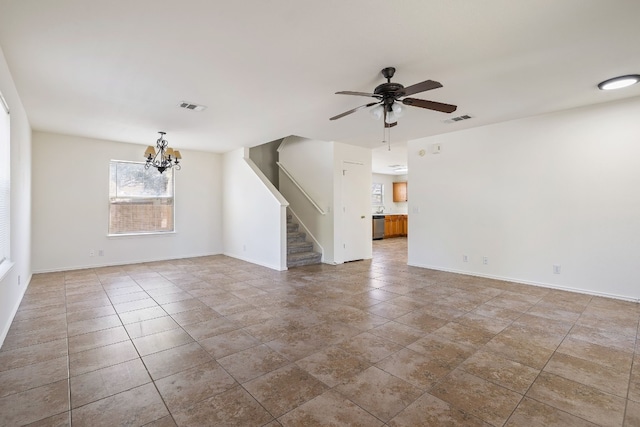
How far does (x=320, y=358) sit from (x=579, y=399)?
1.69 meters

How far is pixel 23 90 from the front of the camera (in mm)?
3451

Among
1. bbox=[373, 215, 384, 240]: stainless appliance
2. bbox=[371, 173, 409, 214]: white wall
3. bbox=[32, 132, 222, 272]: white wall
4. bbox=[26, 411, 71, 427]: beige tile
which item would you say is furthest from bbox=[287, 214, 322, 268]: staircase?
bbox=[371, 173, 409, 214]: white wall

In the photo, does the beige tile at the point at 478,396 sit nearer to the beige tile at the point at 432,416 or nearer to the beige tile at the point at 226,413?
the beige tile at the point at 432,416

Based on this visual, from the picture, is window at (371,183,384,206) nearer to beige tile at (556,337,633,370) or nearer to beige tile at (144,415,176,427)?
beige tile at (556,337,633,370)

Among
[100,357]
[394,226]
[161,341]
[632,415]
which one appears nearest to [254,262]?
[161,341]

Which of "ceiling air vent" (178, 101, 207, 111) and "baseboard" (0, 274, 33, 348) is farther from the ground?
"ceiling air vent" (178, 101, 207, 111)

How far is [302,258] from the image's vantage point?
6129mm

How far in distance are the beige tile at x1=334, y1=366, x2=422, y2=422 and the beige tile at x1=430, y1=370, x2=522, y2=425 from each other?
191 millimetres

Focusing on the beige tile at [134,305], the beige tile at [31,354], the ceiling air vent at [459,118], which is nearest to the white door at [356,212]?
the ceiling air vent at [459,118]

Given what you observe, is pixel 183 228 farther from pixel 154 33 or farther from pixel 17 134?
pixel 154 33

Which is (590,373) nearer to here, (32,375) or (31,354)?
(32,375)

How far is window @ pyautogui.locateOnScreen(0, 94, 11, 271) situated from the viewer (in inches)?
111

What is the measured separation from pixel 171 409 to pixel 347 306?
222cm

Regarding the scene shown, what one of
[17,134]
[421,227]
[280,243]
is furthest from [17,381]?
[421,227]
